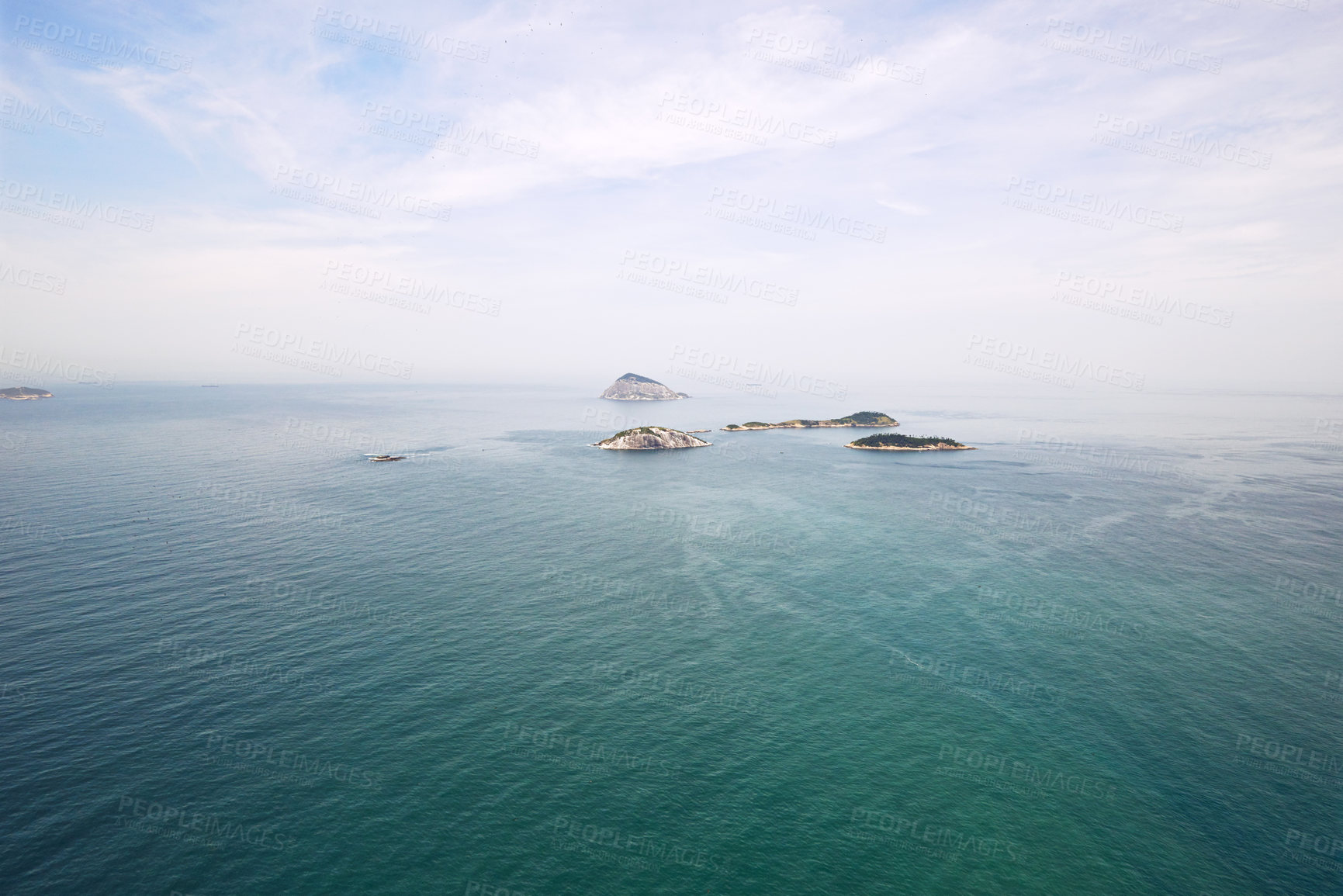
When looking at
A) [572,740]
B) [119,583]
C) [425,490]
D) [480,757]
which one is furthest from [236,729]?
[425,490]

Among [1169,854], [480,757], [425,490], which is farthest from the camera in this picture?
[425,490]

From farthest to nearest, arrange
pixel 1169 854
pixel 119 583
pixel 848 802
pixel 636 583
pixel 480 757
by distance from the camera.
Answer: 1. pixel 636 583
2. pixel 119 583
3. pixel 480 757
4. pixel 848 802
5. pixel 1169 854

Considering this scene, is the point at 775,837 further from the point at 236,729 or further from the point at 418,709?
the point at 236,729

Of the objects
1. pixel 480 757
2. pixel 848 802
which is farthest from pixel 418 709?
pixel 848 802

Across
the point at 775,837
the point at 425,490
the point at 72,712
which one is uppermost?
the point at 425,490

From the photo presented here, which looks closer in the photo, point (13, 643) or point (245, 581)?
point (13, 643)

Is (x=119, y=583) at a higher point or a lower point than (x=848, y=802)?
higher

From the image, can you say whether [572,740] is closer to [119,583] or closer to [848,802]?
[848,802]
